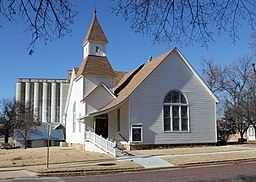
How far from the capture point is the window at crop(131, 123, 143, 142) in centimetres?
2667

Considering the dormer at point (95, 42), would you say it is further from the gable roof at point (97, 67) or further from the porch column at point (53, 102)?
the porch column at point (53, 102)

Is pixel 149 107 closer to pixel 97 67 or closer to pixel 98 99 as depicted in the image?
pixel 98 99

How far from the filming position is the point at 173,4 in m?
6.48

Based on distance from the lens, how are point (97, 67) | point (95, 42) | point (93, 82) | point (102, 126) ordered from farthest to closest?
point (95, 42) < point (97, 67) < point (93, 82) < point (102, 126)

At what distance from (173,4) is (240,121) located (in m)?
35.8

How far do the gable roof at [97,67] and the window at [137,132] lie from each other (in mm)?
7334

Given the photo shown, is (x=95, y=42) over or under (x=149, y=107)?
over

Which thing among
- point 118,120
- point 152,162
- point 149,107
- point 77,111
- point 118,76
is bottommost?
point 152,162

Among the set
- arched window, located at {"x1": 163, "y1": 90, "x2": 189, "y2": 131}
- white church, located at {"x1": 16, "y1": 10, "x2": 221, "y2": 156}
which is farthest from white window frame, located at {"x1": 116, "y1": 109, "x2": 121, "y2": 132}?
arched window, located at {"x1": 163, "y1": 90, "x2": 189, "y2": 131}

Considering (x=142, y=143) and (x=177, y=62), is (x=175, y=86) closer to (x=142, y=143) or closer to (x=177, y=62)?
(x=177, y=62)

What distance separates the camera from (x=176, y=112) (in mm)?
28734

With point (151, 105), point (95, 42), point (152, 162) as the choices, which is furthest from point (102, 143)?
point (95, 42)

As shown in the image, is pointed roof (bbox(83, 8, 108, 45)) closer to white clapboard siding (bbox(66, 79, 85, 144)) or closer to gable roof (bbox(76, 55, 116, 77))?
gable roof (bbox(76, 55, 116, 77))

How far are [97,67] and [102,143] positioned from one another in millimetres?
10202
